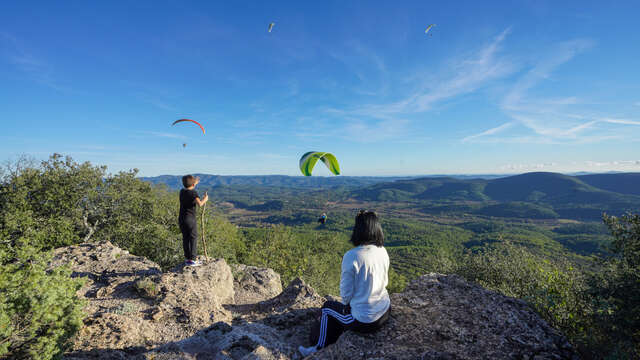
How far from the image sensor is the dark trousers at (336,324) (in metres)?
4.57

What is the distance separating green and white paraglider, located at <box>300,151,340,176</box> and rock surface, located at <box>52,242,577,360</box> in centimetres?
423

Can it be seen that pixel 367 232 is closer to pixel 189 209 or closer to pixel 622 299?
pixel 622 299

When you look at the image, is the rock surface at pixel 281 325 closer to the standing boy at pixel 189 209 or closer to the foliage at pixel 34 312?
the foliage at pixel 34 312

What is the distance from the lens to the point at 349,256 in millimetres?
4297

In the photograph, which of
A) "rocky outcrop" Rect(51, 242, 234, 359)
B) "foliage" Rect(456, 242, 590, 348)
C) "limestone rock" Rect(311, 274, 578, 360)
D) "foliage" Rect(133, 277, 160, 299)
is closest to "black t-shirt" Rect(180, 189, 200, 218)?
"rocky outcrop" Rect(51, 242, 234, 359)

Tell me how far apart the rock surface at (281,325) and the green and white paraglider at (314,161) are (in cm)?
423

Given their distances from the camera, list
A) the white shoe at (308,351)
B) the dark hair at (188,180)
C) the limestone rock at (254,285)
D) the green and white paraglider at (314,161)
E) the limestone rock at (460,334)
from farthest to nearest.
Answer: the limestone rock at (254,285) → the dark hair at (188,180) → the green and white paraglider at (314,161) → the white shoe at (308,351) → the limestone rock at (460,334)

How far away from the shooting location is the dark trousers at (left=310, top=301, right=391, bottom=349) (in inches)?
180

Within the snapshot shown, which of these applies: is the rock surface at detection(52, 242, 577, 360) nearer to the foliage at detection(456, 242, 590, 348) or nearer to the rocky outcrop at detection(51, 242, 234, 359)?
the rocky outcrop at detection(51, 242, 234, 359)

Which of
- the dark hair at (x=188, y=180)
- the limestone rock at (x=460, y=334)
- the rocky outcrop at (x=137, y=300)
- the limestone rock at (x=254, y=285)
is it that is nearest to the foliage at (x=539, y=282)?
the limestone rock at (x=460, y=334)

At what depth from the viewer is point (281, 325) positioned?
20.7 feet

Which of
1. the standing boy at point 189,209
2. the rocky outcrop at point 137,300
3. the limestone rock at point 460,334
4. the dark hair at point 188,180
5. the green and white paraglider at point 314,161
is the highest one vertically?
the green and white paraglider at point 314,161

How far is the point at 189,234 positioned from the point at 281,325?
474 centimetres

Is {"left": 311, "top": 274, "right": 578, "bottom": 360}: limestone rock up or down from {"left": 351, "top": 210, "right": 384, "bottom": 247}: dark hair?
down
